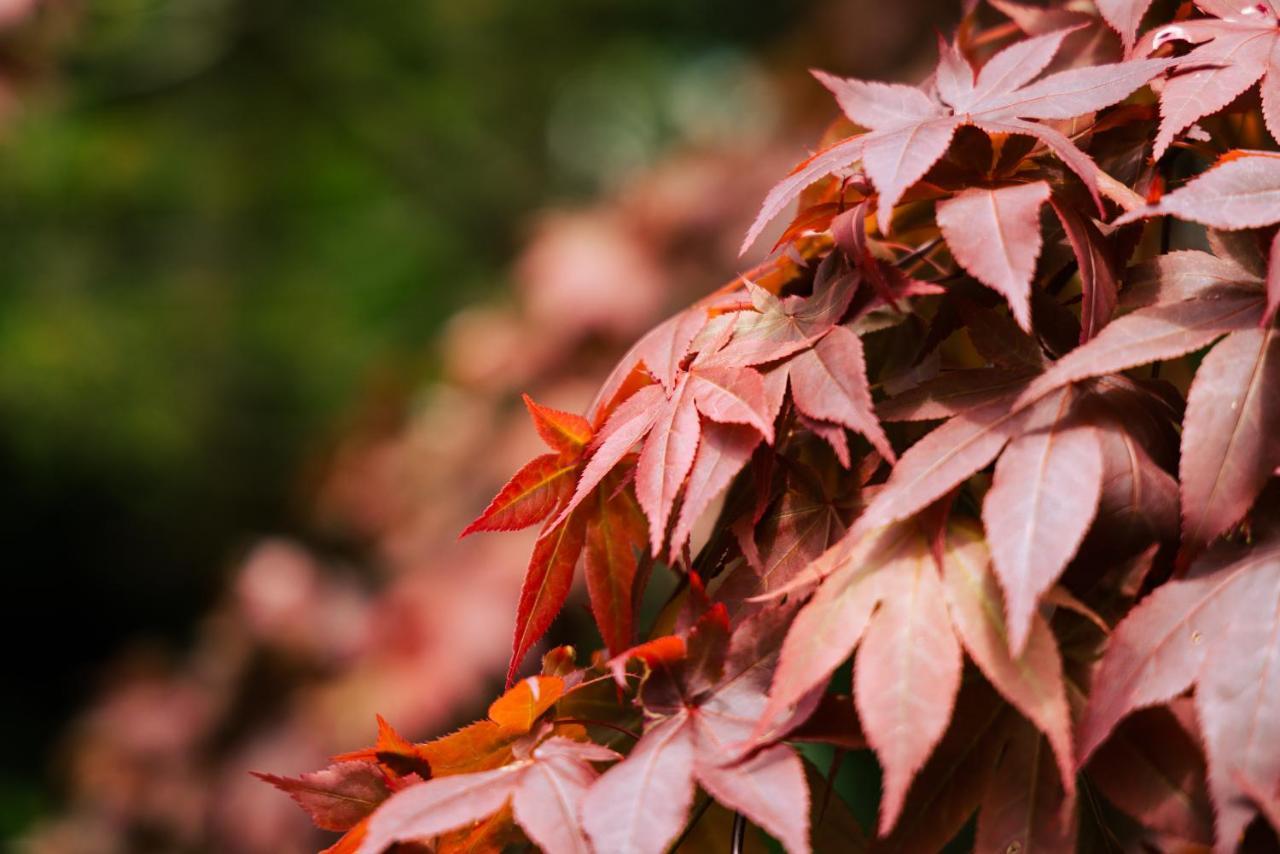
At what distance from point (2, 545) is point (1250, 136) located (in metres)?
3.92

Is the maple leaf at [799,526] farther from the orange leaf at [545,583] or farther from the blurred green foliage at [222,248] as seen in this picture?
the blurred green foliage at [222,248]

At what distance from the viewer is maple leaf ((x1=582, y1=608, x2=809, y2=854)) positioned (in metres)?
0.39

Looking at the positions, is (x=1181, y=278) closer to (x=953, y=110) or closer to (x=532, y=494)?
(x=953, y=110)

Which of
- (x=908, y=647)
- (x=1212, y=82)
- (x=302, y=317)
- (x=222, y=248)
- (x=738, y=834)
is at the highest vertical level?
(x=1212, y=82)

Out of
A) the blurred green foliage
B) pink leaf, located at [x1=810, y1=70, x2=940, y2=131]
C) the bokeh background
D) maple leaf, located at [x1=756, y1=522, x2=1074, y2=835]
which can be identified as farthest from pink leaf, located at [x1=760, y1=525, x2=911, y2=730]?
the blurred green foliage

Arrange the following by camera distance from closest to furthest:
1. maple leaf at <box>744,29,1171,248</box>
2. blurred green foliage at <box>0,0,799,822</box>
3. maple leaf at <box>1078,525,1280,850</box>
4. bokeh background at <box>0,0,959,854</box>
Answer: maple leaf at <box>1078,525,1280,850</box> < maple leaf at <box>744,29,1171,248</box> < bokeh background at <box>0,0,959,854</box> < blurred green foliage at <box>0,0,799,822</box>

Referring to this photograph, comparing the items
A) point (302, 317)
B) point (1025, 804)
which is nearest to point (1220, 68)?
point (1025, 804)

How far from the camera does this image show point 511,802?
451mm

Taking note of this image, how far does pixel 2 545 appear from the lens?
11.9 feet

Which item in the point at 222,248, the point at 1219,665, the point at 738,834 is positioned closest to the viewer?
the point at 1219,665

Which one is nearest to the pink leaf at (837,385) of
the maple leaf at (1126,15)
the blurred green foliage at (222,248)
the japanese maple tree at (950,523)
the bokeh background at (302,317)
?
the japanese maple tree at (950,523)

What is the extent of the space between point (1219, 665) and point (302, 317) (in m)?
3.74

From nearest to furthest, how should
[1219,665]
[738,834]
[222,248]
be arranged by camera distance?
[1219,665] → [738,834] → [222,248]

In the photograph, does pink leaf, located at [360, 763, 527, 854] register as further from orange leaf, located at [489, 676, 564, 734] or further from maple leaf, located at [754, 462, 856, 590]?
maple leaf, located at [754, 462, 856, 590]
